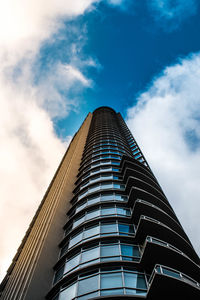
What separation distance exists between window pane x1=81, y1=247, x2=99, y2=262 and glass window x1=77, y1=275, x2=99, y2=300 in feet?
5.94

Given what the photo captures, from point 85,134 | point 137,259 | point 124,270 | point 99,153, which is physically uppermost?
point 85,134

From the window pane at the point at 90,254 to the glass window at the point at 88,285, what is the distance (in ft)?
5.94

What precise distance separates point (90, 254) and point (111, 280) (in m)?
2.99

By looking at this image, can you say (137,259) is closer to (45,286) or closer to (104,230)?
(104,230)

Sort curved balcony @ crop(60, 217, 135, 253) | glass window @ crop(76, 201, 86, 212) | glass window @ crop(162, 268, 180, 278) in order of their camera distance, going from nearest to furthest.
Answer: glass window @ crop(162, 268, 180, 278)
curved balcony @ crop(60, 217, 135, 253)
glass window @ crop(76, 201, 86, 212)

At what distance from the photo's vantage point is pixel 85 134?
57.0 metres

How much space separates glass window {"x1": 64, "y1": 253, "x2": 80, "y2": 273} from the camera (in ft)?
55.6

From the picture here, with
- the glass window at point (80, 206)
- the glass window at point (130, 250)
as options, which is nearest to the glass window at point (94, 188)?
the glass window at point (80, 206)

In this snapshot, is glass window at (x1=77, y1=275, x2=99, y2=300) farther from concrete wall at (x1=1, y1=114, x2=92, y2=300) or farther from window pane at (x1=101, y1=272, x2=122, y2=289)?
concrete wall at (x1=1, y1=114, x2=92, y2=300)

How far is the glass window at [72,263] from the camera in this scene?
667 inches

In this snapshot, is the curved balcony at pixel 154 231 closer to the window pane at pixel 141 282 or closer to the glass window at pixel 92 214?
the window pane at pixel 141 282

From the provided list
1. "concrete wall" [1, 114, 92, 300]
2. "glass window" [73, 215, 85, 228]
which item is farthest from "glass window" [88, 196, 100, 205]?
"concrete wall" [1, 114, 92, 300]

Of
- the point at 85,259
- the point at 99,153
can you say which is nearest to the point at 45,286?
the point at 85,259

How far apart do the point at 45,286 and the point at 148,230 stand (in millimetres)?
8292
